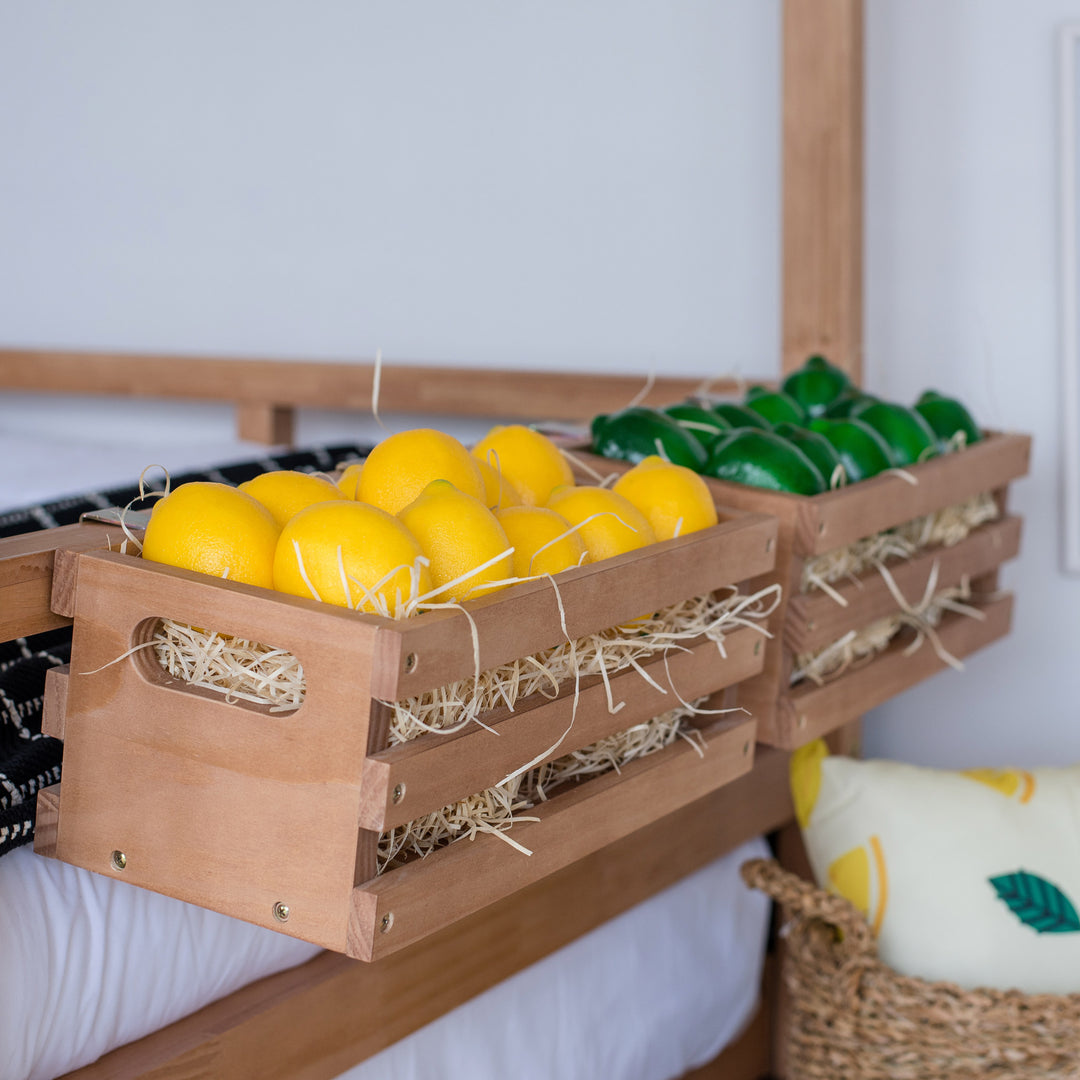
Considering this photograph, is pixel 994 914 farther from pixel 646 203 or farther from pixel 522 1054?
pixel 646 203

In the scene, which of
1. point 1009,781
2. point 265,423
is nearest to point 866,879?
point 1009,781

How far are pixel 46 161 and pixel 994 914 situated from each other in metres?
2.09

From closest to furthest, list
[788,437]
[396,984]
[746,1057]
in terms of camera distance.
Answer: [396,984]
[788,437]
[746,1057]

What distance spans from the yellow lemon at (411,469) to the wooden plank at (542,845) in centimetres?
21

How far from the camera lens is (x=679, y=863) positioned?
1387mm

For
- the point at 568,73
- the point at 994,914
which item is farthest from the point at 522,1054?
the point at 568,73

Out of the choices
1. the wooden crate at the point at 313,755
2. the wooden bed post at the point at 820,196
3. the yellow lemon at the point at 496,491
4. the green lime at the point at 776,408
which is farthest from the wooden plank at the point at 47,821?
the wooden bed post at the point at 820,196

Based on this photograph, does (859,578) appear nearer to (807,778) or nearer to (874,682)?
(874,682)

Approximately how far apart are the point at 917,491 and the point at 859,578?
0.10 m

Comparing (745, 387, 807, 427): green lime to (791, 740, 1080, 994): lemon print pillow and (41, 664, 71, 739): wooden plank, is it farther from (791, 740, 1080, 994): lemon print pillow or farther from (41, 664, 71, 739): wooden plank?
(41, 664, 71, 739): wooden plank

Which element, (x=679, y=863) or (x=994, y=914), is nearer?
(x=994, y=914)

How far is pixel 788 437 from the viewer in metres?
1.17

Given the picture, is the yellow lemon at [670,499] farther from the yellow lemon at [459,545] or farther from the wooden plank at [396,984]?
the wooden plank at [396,984]

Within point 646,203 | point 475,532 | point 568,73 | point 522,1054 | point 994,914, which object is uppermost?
point 568,73
